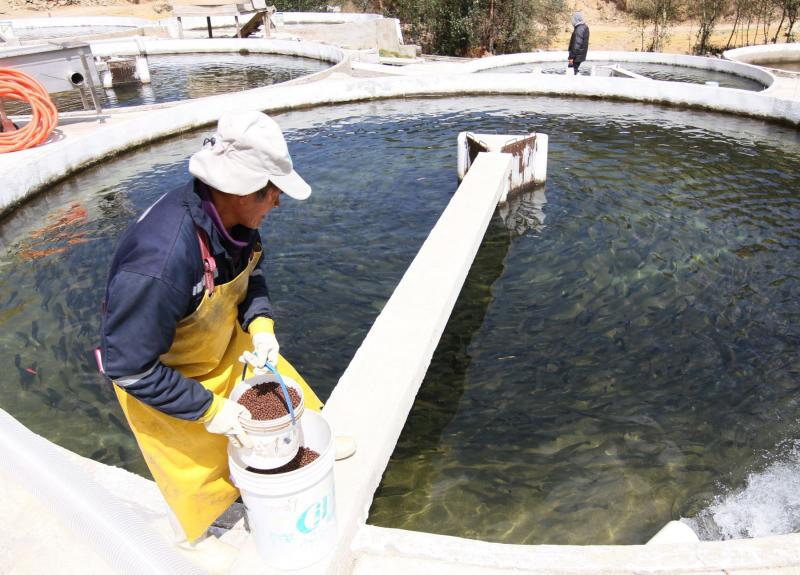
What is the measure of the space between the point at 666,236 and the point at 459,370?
4.24 meters

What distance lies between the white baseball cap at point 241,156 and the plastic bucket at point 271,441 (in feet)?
3.26

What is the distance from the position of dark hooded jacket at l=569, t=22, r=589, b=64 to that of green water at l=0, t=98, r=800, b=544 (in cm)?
549

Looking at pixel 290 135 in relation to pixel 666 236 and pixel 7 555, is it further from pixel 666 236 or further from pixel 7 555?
pixel 7 555

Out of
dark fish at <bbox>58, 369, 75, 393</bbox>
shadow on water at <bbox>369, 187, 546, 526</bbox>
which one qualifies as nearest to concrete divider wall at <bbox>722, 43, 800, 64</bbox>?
shadow on water at <bbox>369, 187, 546, 526</bbox>

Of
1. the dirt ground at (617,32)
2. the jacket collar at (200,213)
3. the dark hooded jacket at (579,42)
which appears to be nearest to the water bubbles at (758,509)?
the jacket collar at (200,213)

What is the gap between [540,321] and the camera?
6.48 metres

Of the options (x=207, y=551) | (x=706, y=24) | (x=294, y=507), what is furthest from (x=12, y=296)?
(x=706, y=24)

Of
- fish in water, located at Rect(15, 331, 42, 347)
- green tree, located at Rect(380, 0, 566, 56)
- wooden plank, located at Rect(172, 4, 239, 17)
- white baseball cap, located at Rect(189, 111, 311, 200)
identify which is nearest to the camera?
white baseball cap, located at Rect(189, 111, 311, 200)

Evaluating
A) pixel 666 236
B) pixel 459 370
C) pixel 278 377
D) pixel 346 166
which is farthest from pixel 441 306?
pixel 346 166

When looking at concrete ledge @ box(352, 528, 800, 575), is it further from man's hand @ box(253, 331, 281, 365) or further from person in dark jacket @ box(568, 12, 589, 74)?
person in dark jacket @ box(568, 12, 589, 74)

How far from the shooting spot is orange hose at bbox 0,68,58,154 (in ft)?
38.4

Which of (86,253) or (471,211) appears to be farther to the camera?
(86,253)

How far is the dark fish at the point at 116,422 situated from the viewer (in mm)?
5230

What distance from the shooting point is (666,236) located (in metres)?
8.22
